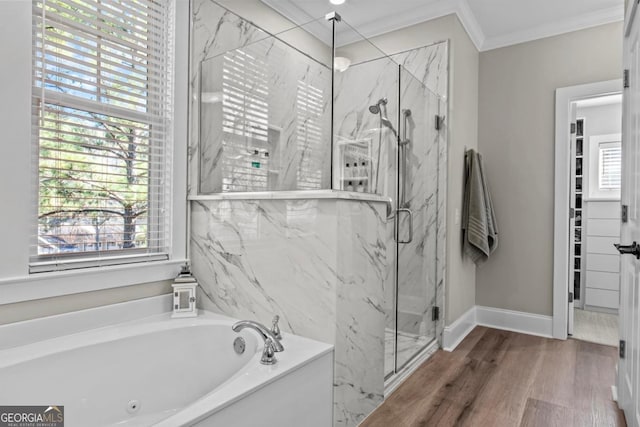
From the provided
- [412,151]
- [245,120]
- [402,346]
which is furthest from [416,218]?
[245,120]

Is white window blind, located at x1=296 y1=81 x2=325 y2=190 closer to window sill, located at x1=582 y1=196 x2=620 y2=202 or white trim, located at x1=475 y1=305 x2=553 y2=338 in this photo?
white trim, located at x1=475 y1=305 x2=553 y2=338

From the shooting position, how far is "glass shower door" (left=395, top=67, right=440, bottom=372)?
2.50m

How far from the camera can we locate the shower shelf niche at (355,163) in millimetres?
1878

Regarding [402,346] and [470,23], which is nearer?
[402,346]

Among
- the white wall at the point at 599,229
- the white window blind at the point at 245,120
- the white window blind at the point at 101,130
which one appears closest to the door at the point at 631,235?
the white window blind at the point at 245,120

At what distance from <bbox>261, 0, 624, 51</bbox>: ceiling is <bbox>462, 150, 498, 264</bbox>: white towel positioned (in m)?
1.10

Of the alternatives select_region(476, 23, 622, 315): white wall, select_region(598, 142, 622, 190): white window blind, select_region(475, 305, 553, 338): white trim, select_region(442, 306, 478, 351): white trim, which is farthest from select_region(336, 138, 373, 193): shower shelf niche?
select_region(598, 142, 622, 190): white window blind

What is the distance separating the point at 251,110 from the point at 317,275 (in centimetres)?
100

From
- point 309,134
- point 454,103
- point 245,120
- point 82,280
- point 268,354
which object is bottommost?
point 268,354

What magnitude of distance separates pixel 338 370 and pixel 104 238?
132cm

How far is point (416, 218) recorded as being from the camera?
2713mm

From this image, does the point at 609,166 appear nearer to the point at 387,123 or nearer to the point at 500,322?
the point at 500,322

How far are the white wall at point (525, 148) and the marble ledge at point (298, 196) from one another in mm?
1855

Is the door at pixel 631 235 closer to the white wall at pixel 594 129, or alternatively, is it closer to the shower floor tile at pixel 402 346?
the shower floor tile at pixel 402 346
